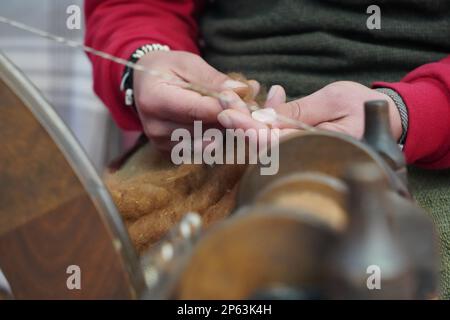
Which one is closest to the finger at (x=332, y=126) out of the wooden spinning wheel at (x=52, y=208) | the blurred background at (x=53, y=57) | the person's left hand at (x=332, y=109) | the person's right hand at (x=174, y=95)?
the person's left hand at (x=332, y=109)

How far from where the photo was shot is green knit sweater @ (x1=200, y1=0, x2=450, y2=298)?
2.38ft

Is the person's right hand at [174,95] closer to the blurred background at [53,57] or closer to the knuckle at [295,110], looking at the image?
the knuckle at [295,110]

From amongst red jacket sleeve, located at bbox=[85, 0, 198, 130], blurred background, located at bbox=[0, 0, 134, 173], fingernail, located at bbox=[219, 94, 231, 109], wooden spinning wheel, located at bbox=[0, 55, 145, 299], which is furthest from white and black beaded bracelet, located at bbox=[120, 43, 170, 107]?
blurred background, located at bbox=[0, 0, 134, 173]

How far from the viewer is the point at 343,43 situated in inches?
29.3

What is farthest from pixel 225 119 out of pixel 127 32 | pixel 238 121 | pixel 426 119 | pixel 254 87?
pixel 127 32

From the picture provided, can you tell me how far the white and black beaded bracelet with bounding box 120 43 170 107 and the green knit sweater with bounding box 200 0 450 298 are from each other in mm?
115

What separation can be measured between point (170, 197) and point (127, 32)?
358 mm

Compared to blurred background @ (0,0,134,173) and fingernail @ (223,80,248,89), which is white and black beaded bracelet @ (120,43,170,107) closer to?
fingernail @ (223,80,248,89)

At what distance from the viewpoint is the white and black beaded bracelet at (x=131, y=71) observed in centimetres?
78

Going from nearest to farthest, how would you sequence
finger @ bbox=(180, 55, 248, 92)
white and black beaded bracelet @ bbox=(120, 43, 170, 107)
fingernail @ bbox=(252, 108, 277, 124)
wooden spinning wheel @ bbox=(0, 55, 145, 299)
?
wooden spinning wheel @ bbox=(0, 55, 145, 299) → fingernail @ bbox=(252, 108, 277, 124) → finger @ bbox=(180, 55, 248, 92) → white and black beaded bracelet @ bbox=(120, 43, 170, 107)

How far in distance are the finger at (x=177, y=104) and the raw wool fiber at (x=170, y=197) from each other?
0.18 ft

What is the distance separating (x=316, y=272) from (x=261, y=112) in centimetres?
29

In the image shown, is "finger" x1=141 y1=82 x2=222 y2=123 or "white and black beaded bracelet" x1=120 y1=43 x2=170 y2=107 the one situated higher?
"white and black beaded bracelet" x1=120 y1=43 x2=170 y2=107
